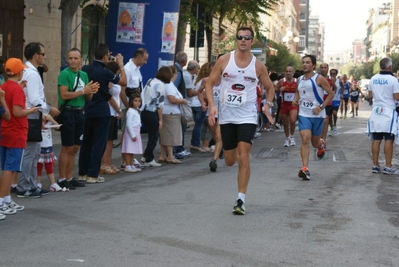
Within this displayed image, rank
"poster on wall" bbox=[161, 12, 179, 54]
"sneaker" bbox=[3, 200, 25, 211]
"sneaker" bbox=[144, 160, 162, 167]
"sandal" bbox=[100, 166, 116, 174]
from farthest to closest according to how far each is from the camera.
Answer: "poster on wall" bbox=[161, 12, 179, 54], "sneaker" bbox=[144, 160, 162, 167], "sandal" bbox=[100, 166, 116, 174], "sneaker" bbox=[3, 200, 25, 211]

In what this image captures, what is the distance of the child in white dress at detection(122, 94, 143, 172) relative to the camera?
13.1m

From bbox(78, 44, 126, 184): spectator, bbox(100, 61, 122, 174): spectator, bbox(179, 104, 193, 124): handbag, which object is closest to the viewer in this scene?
bbox(78, 44, 126, 184): spectator

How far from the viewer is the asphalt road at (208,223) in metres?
6.58

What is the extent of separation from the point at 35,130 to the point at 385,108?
609 cm

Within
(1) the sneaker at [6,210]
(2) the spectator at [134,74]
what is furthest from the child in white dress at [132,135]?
(1) the sneaker at [6,210]

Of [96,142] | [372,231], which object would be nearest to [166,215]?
[372,231]

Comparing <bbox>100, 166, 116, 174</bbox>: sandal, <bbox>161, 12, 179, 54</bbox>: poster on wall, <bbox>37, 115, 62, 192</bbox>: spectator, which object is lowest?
<bbox>100, 166, 116, 174</bbox>: sandal

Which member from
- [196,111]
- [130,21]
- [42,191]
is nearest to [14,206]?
[42,191]

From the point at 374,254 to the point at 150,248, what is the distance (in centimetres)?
180

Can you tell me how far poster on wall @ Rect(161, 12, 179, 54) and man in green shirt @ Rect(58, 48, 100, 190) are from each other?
9711mm

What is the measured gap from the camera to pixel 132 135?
1316 centimetres

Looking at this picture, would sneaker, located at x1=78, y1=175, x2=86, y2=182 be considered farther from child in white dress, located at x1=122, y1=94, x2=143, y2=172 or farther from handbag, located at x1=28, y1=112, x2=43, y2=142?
handbag, located at x1=28, y1=112, x2=43, y2=142

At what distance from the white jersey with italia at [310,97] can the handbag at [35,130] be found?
4.69 metres

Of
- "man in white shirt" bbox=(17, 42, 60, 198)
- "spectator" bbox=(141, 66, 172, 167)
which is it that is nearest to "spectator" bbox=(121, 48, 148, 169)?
"spectator" bbox=(141, 66, 172, 167)
